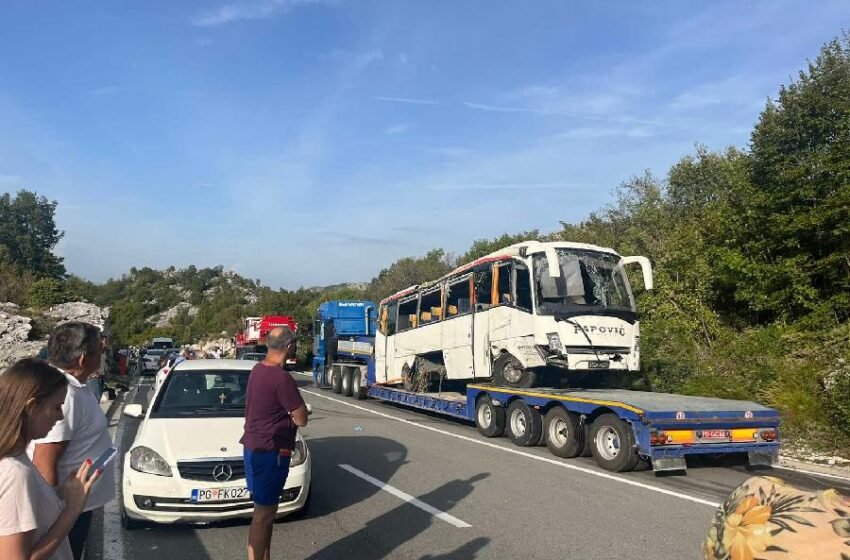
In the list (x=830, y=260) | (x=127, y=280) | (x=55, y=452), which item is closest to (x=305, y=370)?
(x=830, y=260)

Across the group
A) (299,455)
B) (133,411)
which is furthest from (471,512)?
(133,411)

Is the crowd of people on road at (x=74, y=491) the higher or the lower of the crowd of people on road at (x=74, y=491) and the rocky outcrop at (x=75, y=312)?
the lower

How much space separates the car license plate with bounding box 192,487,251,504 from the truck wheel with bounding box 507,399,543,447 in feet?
20.3

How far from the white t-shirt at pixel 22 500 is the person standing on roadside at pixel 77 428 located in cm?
68

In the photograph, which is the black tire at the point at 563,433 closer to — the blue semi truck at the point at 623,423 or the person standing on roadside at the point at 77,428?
the blue semi truck at the point at 623,423

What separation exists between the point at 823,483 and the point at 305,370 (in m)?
33.4

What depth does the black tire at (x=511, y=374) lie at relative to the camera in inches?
480

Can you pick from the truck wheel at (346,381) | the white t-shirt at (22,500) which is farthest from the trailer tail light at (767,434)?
the truck wheel at (346,381)

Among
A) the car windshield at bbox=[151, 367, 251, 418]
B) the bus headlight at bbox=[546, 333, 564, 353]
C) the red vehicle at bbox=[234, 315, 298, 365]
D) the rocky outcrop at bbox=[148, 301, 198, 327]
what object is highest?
the rocky outcrop at bbox=[148, 301, 198, 327]

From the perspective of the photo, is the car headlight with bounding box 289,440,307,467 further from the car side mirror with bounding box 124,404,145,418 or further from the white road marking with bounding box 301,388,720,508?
the white road marking with bounding box 301,388,720,508

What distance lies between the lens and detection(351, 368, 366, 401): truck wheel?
22.1 metres

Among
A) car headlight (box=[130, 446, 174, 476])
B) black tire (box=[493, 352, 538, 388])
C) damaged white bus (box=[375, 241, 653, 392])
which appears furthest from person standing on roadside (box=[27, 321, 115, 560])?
black tire (box=[493, 352, 538, 388])

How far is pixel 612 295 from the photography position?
12.0m

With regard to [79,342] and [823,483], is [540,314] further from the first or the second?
[79,342]
